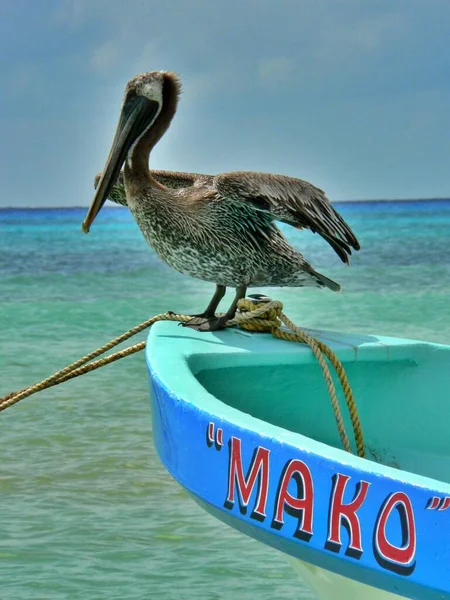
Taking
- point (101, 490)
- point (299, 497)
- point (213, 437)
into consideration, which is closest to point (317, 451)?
point (299, 497)

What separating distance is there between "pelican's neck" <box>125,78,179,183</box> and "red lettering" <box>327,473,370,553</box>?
74.3 inches

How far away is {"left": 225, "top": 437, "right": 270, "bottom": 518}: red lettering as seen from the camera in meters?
2.41

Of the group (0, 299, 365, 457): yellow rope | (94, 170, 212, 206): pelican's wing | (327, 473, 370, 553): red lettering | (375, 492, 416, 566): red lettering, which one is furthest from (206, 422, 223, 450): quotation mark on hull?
(94, 170, 212, 206): pelican's wing

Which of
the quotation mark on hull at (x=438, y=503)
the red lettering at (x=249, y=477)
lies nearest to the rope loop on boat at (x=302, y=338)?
the red lettering at (x=249, y=477)

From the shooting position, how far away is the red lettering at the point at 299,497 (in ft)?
7.51

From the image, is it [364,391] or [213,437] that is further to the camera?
[364,391]

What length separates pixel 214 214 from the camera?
3744mm

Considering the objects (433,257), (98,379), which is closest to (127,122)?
(98,379)

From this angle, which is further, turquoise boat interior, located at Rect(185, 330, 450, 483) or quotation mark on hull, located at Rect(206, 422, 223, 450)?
turquoise boat interior, located at Rect(185, 330, 450, 483)

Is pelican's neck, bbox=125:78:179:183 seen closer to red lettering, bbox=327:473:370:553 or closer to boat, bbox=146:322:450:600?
boat, bbox=146:322:450:600

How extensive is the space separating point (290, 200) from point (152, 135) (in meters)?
0.59

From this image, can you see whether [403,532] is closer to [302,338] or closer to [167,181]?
[302,338]

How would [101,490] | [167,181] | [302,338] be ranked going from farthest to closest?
[101,490] → [167,181] → [302,338]

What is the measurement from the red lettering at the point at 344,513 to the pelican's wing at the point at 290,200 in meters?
1.55
